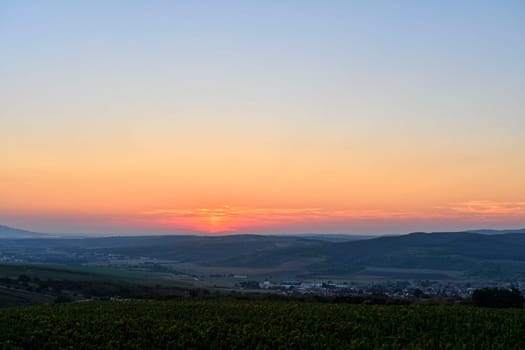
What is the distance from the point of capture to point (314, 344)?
95.9 feet

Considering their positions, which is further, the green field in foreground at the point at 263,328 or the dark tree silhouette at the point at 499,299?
the dark tree silhouette at the point at 499,299

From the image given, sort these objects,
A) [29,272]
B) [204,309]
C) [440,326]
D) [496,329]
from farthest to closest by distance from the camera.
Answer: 1. [29,272]
2. [204,309]
3. [440,326]
4. [496,329]

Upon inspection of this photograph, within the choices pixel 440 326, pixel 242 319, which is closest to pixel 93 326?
pixel 242 319

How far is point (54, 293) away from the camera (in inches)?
3231

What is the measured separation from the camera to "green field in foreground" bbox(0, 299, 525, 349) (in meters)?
30.0

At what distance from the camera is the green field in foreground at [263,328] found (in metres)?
30.0

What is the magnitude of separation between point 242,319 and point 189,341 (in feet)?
24.8

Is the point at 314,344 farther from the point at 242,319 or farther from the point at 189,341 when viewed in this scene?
the point at 242,319

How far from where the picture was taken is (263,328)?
3388cm

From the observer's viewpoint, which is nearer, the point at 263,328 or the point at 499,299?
the point at 263,328

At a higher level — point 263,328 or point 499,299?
point 263,328

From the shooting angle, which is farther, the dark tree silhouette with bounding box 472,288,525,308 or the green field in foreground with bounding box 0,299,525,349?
the dark tree silhouette with bounding box 472,288,525,308

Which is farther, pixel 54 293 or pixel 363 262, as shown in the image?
pixel 363 262

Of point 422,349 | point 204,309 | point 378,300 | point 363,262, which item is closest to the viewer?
point 422,349
